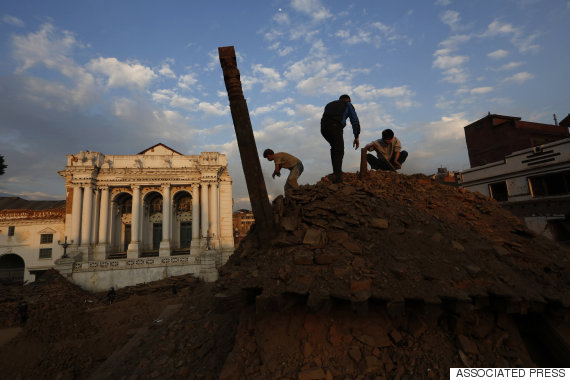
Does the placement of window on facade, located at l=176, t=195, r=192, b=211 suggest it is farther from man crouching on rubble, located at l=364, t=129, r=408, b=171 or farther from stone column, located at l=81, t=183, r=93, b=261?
A: man crouching on rubble, located at l=364, t=129, r=408, b=171

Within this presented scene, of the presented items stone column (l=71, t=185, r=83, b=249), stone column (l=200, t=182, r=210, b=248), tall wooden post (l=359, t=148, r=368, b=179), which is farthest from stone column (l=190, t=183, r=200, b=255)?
tall wooden post (l=359, t=148, r=368, b=179)

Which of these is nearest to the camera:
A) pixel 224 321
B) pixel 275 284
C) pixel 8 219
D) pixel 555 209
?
pixel 275 284

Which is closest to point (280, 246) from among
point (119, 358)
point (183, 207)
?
point (119, 358)

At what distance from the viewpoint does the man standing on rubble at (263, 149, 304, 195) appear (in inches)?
224

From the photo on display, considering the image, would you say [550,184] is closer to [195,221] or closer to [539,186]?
[539,186]

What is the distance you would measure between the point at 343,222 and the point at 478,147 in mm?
25082

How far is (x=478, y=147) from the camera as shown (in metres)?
22.1

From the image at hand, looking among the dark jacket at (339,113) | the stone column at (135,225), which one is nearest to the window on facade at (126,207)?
the stone column at (135,225)

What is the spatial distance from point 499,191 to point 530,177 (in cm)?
194

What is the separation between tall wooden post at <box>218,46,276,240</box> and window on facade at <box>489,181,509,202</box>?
59.2 ft

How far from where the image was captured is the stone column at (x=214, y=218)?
23172 millimetres

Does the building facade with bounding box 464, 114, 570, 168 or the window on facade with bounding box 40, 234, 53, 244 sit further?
the window on facade with bounding box 40, 234, 53, 244

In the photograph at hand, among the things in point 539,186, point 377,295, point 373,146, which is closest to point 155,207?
point 373,146

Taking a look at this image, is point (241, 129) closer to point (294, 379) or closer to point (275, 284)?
point (275, 284)
